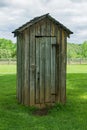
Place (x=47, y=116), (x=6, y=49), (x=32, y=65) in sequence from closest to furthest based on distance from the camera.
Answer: (x=47, y=116), (x=32, y=65), (x=6, y=49)

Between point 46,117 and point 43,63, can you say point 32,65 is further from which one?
point 46,117

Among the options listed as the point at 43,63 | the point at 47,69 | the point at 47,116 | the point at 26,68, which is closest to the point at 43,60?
the point at 43,63

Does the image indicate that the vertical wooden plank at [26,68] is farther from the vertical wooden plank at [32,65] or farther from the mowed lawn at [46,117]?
the mowed lawn at [46,117]

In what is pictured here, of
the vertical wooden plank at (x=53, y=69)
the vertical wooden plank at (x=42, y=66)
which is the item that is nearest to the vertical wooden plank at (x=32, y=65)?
the vertical wooden plank at (x=42, y=66)

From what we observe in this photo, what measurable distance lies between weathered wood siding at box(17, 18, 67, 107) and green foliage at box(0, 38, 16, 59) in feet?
368

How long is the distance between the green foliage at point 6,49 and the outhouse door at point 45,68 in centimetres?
11227

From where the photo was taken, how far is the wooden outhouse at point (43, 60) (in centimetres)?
1455

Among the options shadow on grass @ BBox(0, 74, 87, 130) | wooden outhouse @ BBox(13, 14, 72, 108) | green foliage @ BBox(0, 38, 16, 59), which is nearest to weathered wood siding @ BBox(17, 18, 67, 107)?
wooden outhouse @ BBox(13, 14, 72, 108)

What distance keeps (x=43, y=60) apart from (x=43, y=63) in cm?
11

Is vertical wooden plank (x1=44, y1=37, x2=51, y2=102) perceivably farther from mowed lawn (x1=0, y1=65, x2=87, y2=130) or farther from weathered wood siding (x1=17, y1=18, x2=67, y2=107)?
mowed lawn (x1=0, y1=65, x2=87, y2=130)

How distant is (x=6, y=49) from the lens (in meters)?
137

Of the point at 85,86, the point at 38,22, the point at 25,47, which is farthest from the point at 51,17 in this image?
the point at 85,86

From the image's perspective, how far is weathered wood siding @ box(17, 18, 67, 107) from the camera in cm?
1456

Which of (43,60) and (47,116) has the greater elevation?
(43,60)
